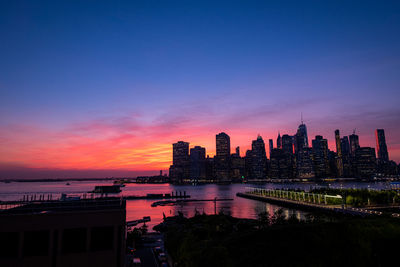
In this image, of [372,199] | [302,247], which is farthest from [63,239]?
[372,199]

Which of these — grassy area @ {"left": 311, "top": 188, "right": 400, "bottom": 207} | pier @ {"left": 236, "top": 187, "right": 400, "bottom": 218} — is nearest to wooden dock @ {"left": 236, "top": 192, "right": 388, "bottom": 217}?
pier @ {"left": 236, "top": 187, "right": 400, "bottom": 218}

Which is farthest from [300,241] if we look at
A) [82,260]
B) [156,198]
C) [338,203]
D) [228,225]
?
[156,198]

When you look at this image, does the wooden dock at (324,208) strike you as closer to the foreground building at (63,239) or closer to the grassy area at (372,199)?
the grassy area at (372,199)

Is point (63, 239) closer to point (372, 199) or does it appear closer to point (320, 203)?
A: point (320, 203)

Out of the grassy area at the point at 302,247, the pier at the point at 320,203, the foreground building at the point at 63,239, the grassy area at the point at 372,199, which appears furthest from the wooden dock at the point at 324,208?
the foreground building at the point at 63,239

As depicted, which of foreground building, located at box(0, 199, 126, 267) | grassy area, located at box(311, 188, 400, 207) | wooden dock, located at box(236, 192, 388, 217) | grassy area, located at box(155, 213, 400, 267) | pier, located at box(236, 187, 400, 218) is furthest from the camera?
grassy area, located at box(311, 188, 400, 207)

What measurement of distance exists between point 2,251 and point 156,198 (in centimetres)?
17351

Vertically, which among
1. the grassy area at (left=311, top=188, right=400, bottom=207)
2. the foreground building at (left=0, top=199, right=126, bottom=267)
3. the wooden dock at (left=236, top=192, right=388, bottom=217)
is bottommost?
the wooden dock at (left=236, top=192, right=388, bottom=217)

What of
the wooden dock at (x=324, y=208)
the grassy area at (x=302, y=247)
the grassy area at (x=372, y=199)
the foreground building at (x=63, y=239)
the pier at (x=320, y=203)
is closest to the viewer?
the foreground building at (x=63, y=239)

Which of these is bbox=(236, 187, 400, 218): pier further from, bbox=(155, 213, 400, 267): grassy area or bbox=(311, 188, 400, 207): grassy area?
bbox=(155, 213, 400, 267): grassy area

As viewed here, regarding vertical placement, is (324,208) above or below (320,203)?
below

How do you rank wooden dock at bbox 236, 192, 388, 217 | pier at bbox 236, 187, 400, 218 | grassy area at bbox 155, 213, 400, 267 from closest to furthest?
grassy area at bbox 155, 213, 400, 267, wooden dock at bbox 236, 192, 388, 217, pier at bbox 236, 187, 400, 218

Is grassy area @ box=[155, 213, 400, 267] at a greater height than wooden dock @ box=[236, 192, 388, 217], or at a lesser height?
greater

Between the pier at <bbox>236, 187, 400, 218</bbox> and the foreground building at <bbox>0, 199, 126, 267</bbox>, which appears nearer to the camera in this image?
the foreground building at <bbox>0, 199, 126, 267</bbox>
